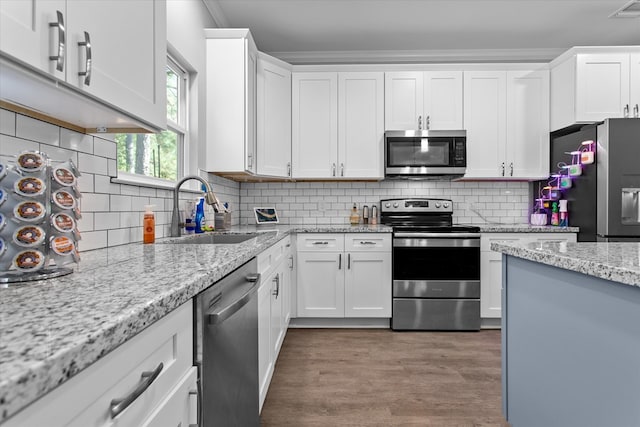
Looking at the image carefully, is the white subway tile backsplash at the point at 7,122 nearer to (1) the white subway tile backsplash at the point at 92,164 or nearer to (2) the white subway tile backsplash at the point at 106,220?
(1) the white subway tile backsplash at the point at 92,164

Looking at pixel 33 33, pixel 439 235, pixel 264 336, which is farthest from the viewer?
pixel 439 235

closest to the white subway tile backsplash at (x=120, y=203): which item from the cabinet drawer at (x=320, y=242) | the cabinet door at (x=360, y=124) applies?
the cabinet drawer at (x=320, y=242)

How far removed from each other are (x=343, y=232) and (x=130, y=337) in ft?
8.85

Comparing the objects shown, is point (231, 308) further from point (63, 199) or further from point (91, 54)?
point (91, 54)

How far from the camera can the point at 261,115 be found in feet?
10.8

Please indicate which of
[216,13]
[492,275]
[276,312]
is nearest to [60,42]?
[276,312]

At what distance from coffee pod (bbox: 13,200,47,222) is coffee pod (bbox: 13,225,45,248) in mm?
22

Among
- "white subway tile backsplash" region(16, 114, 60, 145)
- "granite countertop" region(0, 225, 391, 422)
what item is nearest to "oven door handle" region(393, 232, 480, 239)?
"granite countertop" region(0, 225, 391, 422)

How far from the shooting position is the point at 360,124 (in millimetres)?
3523

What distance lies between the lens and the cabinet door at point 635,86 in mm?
3223

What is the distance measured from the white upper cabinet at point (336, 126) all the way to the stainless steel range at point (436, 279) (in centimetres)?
79

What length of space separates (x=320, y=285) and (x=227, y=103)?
1695 millimetres

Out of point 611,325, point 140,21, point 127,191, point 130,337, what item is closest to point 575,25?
point 611,325

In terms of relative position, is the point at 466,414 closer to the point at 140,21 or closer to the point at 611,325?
the point at 611,325
